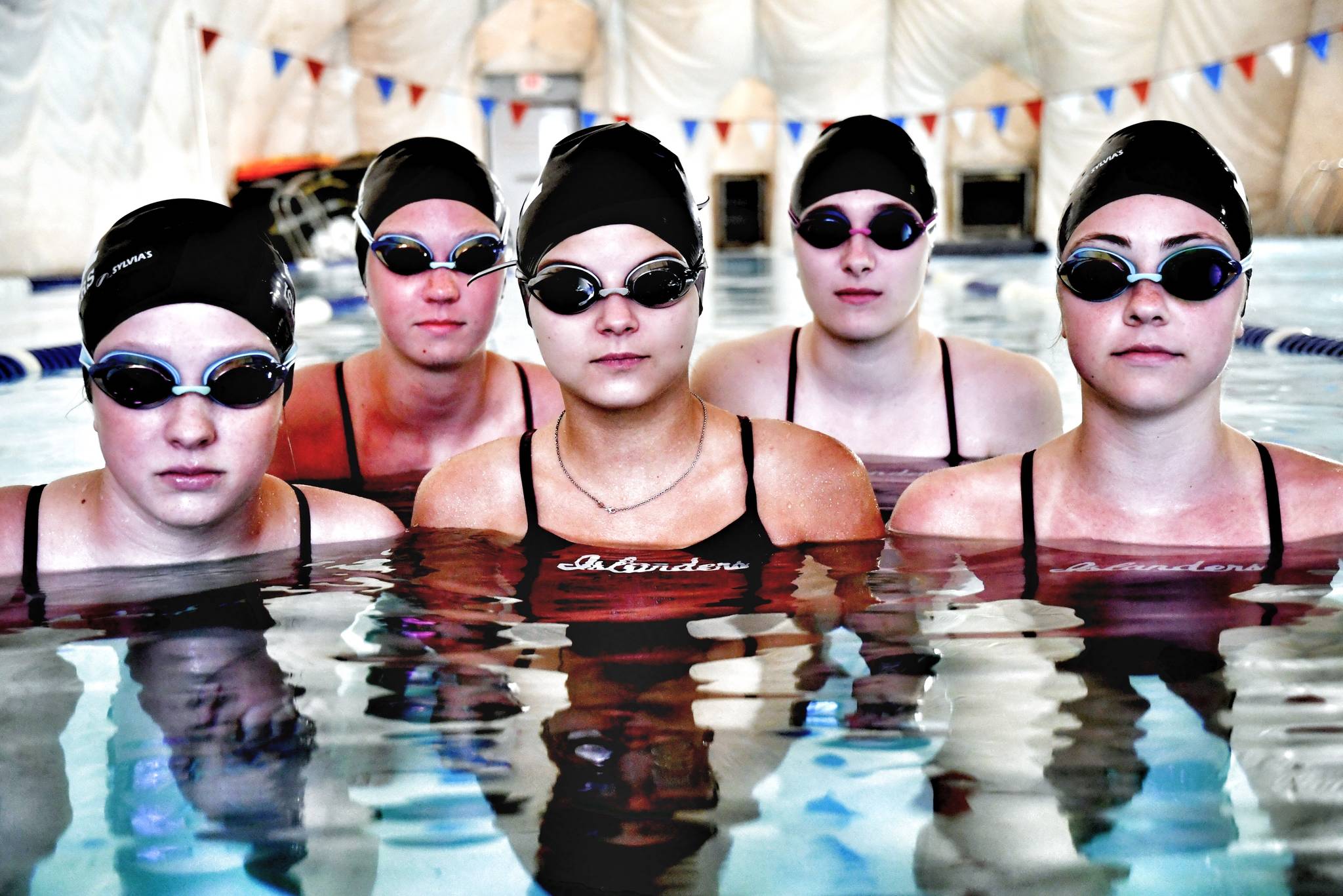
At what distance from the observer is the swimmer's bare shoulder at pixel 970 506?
9.77ft

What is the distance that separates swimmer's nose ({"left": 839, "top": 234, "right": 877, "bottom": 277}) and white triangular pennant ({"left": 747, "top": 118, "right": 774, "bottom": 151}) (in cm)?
2233

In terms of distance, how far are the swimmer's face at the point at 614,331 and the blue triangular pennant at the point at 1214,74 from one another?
62.1 feet

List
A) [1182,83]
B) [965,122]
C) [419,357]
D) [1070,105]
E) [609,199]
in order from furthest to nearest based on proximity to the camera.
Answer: [965,122]
[1070,105]
[1182,83]
[419,357]
[609,199]

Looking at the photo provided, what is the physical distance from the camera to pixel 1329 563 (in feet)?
8.72

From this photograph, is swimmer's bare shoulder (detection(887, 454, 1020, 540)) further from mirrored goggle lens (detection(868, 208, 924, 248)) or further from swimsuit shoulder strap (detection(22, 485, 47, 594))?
swimsuit shoulder strap (detection(22, 485, 47, 594))

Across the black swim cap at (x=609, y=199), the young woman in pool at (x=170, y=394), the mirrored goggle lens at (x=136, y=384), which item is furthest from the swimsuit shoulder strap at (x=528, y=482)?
the mirrored goggle lens at (x=136, y=384)

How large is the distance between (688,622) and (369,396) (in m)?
2.17

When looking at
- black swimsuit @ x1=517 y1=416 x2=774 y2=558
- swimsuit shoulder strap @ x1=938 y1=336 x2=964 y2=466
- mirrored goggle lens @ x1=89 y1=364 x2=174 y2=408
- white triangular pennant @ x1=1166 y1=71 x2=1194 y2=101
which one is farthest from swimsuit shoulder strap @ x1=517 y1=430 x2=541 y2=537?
white triangular pennant @ x1=1166 y1=71 x2=1194 y2=101

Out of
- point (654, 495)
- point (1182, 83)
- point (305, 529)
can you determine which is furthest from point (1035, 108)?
point (305, 529)

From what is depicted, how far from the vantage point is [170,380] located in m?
2.53

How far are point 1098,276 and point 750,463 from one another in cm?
88

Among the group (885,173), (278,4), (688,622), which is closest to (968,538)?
(688,622)

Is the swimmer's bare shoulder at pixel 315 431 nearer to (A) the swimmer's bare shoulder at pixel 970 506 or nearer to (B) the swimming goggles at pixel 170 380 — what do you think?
(B) the swimming goggles at pixel 170 380

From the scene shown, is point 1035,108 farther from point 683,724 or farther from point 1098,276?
point 683,724
